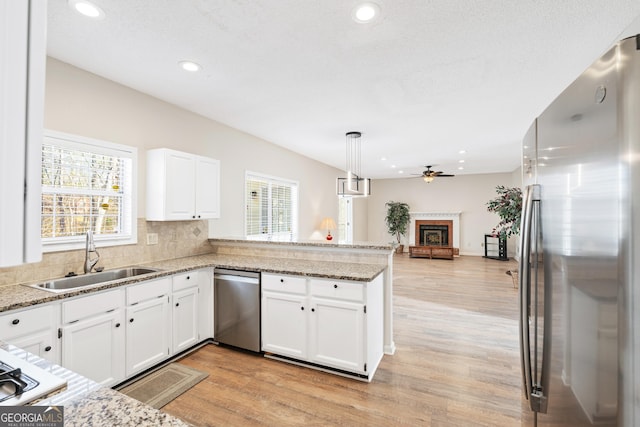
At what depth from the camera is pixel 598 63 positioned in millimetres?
830

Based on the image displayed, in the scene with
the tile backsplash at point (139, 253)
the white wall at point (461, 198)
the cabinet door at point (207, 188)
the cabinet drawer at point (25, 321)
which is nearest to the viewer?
the cabinet drawer at point (25, 321)

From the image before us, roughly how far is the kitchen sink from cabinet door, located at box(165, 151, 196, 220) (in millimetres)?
616

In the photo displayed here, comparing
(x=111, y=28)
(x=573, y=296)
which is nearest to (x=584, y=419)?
(x=573, y=296)

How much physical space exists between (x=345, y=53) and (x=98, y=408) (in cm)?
266

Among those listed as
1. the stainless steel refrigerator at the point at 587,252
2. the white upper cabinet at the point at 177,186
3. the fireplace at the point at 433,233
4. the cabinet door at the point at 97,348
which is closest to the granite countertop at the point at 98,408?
the stainless steel refrigerator at the point at 587,252

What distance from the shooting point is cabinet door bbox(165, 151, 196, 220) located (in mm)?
3277

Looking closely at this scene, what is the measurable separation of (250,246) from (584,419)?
3361 mm

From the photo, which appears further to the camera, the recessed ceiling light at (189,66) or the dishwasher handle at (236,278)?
the dishwasher handle at (236,278)

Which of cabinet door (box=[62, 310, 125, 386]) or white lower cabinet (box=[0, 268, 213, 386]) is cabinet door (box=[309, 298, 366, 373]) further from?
cabinet door (box=[62, 310, 125, 386])

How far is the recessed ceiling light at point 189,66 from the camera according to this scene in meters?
2.70

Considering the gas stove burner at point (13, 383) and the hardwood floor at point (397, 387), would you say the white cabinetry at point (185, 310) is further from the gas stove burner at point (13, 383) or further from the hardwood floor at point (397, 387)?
the gas stove burner at point (13, 383)

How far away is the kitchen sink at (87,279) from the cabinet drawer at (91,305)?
5.1 inches

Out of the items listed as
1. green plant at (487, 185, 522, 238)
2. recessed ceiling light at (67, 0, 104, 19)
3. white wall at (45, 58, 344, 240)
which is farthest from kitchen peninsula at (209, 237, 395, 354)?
green plant at (487, 185, 522, 238)

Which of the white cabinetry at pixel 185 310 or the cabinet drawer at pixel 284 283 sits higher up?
the cabinet drawer at pixel 284 283
